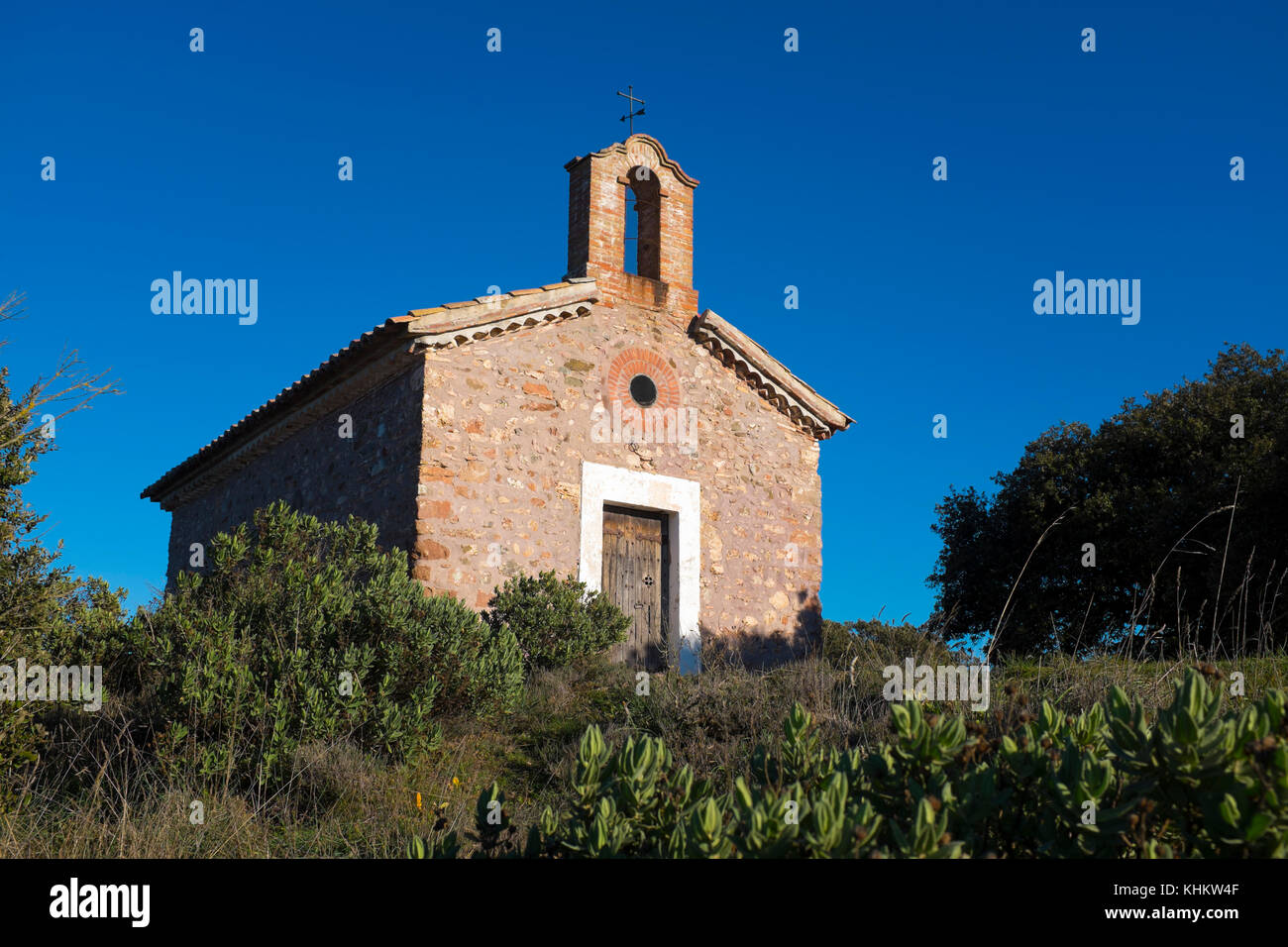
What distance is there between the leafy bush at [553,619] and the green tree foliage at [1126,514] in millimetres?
8051

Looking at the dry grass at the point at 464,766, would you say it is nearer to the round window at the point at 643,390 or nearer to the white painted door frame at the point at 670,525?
the white painted door frame at the point at 670,525

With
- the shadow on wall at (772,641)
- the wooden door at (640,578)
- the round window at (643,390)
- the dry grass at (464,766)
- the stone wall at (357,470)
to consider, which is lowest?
the dry grass at (464,766)

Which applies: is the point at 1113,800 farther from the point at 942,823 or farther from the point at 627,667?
the point at 627,667

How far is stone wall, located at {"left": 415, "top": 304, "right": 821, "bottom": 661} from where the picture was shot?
10547 mm

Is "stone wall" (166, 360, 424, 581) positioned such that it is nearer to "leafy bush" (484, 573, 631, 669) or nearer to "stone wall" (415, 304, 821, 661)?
"stone wall" (415, 304, 821, 661)

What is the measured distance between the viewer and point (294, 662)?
263 inches

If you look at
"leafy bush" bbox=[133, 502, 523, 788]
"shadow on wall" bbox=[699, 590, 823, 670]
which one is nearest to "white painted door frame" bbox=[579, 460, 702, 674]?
"shadow on wall" bbox=[699, 590, 823, 670]

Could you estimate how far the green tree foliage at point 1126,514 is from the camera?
16.2 meters

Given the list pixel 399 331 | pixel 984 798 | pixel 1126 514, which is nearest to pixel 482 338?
pixel 399 331

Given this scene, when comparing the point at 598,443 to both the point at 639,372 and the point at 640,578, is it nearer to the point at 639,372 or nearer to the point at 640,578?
the point at 639,372

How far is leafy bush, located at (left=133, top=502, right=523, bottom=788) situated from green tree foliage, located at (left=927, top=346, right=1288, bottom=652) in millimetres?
11078

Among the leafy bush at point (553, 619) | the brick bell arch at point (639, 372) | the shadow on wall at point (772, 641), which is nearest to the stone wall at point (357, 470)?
the leafy bush at point (553, 619)

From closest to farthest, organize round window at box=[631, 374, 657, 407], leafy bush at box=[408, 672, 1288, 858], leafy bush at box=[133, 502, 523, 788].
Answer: leafy bush at box=[408, 672, 1288, 858], leafy bush at box=[133, 502, 523, 788], round window at box=[631, 374, 657, 407]
